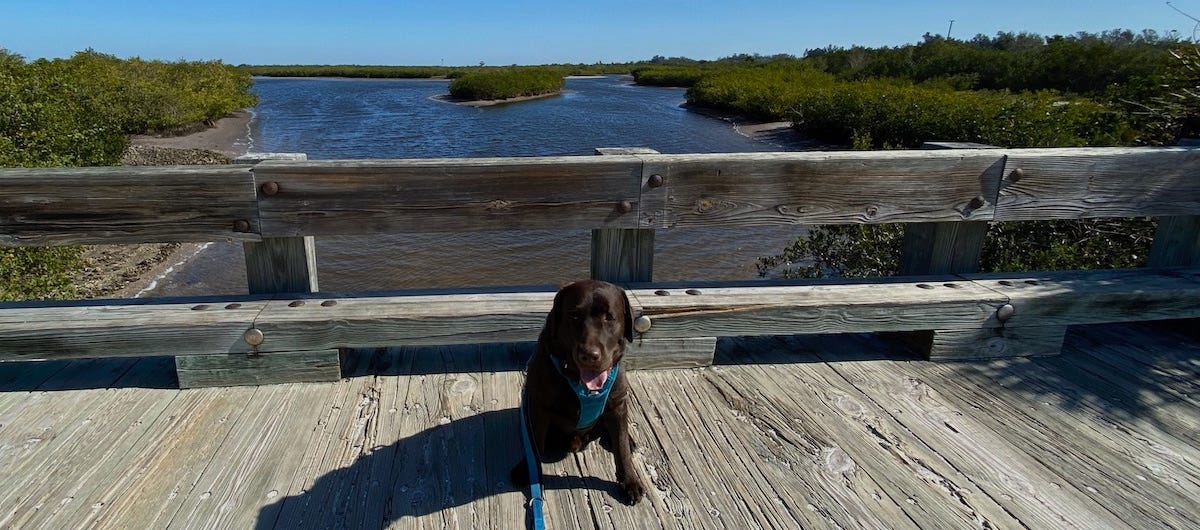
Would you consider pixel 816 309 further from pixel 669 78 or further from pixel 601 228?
pixel 669 78

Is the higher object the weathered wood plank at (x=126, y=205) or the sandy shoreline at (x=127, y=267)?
the weathered wood plank at (x=126, y=205)

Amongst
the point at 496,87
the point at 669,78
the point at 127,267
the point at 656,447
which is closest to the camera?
the point at 656,447

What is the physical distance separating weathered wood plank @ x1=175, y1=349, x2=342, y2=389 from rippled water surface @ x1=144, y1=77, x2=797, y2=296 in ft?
22.5

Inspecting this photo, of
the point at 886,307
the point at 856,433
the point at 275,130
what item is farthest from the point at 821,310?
the point at 275,130

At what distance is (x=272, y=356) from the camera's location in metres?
3.02

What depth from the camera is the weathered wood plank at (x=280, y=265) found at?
123 inches

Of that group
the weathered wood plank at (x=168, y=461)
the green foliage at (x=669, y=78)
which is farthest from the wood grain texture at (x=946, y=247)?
the green foliage at (x=669, y=78)

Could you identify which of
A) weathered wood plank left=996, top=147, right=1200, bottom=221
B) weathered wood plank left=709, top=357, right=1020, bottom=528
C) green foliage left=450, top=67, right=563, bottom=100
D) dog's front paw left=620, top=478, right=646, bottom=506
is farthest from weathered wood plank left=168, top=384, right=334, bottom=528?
green foliage left=450, top=67, right=563, bottom=100

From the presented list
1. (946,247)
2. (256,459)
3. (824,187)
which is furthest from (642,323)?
(946,247)

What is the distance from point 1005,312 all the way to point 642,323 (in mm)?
1836

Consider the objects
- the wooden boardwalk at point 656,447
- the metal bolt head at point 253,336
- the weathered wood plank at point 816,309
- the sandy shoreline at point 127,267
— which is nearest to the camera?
the wooden boardwalk at point 656,447

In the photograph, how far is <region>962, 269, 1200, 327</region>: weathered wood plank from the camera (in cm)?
344

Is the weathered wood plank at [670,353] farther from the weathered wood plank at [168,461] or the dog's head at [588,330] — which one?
the weathered wood plank at [168,461]

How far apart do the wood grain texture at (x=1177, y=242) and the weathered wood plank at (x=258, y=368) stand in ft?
14.6
